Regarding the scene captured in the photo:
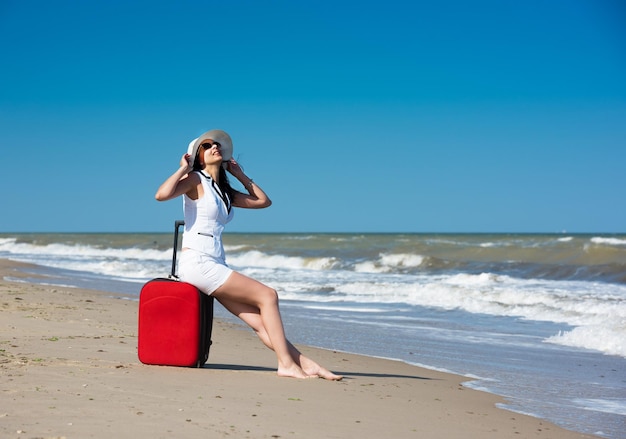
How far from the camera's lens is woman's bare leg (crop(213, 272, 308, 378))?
5542mm

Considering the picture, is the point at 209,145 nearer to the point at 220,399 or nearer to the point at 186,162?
the point at 186,162

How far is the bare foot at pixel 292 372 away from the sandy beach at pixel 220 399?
90 mm

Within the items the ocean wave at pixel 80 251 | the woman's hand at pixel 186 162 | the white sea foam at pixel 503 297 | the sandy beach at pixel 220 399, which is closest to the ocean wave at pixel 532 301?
the white sea foam at pixel 503 297

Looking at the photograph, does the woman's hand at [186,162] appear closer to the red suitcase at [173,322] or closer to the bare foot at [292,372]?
the red suitcase at [173,322]

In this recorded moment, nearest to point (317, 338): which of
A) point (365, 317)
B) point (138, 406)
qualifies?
point (365, 317)

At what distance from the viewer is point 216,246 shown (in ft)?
18.1

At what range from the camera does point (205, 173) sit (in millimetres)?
5613

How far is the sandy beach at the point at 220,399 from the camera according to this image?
12.7 feet

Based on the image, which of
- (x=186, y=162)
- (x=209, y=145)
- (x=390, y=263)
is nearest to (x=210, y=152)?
(x=209, y=145)

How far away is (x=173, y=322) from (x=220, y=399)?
112 cm

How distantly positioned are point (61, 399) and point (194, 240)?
5.08 ft

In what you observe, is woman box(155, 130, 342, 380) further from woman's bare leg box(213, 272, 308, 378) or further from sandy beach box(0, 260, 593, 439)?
sandy beach box(0, 260, 593, 439)

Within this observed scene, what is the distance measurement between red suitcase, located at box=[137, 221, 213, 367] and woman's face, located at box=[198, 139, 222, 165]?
1.86 feet

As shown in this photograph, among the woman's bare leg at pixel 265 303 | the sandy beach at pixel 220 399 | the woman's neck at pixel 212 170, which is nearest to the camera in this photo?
the sandy beach at pixel 220 399
